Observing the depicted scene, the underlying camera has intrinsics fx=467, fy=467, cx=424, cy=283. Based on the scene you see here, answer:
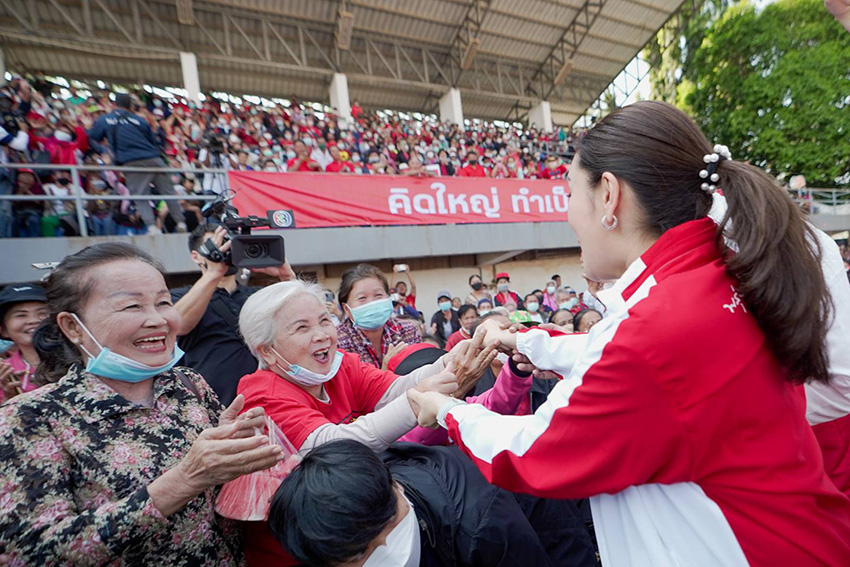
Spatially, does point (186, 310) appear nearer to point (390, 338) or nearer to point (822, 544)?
point (390, 338)

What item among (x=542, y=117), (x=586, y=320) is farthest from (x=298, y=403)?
(x=542, y=117)

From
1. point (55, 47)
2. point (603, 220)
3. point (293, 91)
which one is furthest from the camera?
point (293, 91)

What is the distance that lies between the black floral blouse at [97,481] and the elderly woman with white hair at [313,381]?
249mm

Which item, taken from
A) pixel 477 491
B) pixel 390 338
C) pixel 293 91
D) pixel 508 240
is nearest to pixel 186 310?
pixel 390 338

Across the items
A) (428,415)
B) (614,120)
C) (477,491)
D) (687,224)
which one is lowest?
(477,491)

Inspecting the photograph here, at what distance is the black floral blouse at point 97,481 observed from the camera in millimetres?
1134

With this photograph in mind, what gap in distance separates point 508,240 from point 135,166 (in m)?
6.61

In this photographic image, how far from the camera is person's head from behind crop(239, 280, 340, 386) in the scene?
1917 millimetres

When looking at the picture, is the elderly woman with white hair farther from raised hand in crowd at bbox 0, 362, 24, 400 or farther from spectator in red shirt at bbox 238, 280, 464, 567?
raised hand in crowd at bbox 0, 362, 24, 400

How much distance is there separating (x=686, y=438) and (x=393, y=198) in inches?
302

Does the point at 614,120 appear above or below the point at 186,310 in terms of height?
above

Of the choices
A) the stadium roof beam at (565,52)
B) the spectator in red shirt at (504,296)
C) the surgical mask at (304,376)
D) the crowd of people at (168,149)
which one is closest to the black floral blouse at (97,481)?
the surgical mask at (304,376)

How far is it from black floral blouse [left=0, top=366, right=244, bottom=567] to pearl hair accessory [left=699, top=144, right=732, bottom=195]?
155 centimetres

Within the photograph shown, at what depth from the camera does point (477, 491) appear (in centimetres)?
135
